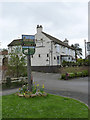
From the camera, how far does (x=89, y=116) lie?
197 inches

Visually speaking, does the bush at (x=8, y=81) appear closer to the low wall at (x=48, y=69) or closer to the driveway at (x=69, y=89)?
the driveway at (x=69, y=89)

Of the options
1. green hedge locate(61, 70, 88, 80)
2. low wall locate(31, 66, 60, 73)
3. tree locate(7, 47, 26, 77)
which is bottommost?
green hedge locate(61, 70, 88, 80)

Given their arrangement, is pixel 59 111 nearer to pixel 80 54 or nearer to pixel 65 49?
pixel 65 49

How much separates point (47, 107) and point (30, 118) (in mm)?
1360

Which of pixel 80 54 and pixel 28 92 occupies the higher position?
pixel 80 54

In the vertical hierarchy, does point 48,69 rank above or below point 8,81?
above

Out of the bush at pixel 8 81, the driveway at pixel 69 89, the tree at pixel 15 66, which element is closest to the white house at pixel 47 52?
the driveway at pixel 69 89

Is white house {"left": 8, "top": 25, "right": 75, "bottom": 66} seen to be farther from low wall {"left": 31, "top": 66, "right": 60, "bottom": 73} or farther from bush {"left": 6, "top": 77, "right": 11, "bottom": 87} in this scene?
bush {"left": 6, "top": 77, "right": 11, "bottom": 87}

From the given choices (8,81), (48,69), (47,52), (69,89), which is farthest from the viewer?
(47,52)

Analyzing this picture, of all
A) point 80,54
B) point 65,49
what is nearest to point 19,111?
point 65,49

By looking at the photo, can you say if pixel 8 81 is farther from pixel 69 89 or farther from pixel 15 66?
pixel 69 89

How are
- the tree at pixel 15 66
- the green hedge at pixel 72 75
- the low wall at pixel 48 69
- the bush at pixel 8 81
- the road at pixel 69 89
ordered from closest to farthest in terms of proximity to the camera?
1. the road at pixel 69 89
2. the bush at pixel 8 81
3. the tree at pixel 15 66
4. the green hedge at pixel 72 75
5. the low wall at pixel 48 69

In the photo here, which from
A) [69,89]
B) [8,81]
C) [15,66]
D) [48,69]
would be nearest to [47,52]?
[48,69]

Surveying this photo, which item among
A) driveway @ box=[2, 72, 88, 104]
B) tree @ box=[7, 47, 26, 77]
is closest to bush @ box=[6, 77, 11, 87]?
tree @ box=[7, 47, 26, 77]
